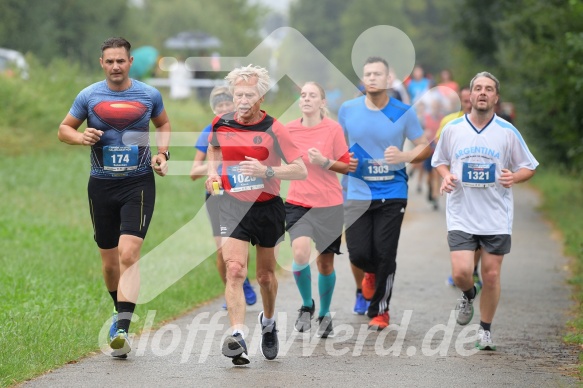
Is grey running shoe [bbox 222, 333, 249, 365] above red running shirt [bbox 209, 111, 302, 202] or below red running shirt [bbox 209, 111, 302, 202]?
below

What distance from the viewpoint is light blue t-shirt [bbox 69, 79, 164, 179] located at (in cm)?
848

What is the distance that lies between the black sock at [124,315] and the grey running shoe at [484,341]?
2.75m

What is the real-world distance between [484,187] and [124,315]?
301cm

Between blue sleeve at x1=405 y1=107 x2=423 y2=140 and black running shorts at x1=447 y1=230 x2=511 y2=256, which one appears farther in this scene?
blue sleeve at x1=405 y1=107 x2=423 y2=140

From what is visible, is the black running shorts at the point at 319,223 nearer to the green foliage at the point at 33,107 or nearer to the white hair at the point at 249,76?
the white hair at the point at 249,76

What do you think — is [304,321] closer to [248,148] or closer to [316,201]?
[316,201]

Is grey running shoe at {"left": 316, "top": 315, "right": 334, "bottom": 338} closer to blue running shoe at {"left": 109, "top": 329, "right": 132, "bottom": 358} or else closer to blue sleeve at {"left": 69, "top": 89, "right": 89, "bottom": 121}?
blue running shoe at {"left": 109, "top": 329, "right": 132, "bottom": 358}

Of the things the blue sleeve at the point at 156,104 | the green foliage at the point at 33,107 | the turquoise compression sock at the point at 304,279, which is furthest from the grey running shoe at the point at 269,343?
the green foliage at the point at 33,107

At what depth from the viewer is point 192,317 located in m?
10.3

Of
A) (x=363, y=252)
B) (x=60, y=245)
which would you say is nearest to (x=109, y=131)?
(x=363, y=252)

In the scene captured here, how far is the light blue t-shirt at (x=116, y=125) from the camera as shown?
8.48 meters

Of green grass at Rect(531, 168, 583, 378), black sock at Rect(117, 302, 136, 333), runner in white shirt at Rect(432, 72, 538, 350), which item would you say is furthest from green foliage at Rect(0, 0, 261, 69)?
runner in white shirt at Rect(432, 72, 538, 350)

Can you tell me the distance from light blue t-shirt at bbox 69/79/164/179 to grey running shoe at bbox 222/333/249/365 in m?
1.61

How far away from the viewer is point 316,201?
9.79 metres
